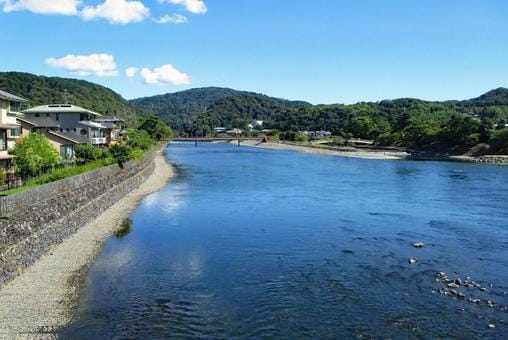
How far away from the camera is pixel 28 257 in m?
15.2

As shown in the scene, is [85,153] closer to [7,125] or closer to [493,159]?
[7,125]

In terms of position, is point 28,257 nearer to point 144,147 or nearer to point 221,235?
point 221,235

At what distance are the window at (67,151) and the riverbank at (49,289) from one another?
64.6 ft

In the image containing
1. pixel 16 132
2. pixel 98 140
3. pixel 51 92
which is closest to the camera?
pixel 16 132

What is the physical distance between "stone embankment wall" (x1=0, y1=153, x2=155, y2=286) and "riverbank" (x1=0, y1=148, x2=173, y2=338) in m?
0.42

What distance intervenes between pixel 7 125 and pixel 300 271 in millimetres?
20771

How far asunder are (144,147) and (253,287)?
177ft

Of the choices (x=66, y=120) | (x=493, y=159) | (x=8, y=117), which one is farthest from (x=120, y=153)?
(x=493, y=159)

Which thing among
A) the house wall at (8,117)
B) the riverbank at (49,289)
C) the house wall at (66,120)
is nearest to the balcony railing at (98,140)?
the house wall at (66,120)

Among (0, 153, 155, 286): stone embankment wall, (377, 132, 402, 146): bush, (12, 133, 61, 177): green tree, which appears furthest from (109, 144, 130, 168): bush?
(377, 132, 402, 146): bush

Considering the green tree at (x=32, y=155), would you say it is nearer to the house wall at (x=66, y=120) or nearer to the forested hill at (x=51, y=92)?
the house wall at (x=66, y=120)

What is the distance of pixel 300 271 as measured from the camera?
15734mm

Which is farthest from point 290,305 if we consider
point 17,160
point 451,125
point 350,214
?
point 451,125

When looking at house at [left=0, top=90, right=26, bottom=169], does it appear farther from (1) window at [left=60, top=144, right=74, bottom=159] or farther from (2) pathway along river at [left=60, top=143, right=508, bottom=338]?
(2) pathway along river at [left=60, top=143, right=508, bottom=338]
